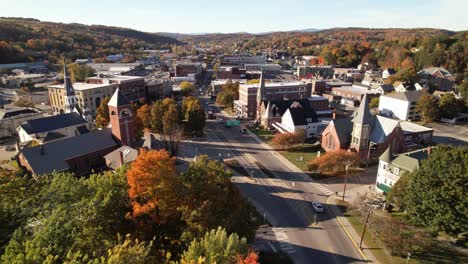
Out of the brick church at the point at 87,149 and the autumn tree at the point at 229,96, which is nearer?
the brick church at the point at 87,149

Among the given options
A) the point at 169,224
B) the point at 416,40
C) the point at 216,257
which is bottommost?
the point at 169,224

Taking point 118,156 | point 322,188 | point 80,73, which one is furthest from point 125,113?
point 80,73

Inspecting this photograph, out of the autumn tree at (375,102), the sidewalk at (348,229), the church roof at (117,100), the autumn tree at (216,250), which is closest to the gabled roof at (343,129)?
the sidewalk at (348,229)

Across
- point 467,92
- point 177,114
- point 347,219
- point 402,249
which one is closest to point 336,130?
point 347,219

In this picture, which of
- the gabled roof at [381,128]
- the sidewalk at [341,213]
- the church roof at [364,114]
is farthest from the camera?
the gabled roof at [381,128]

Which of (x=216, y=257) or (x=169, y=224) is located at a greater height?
(x=216, y=257)

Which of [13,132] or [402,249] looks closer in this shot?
[402,249]

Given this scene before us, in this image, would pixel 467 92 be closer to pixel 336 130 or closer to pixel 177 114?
pixel 336 130

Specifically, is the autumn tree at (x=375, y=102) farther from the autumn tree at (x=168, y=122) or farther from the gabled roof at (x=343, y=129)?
the autumn tree at (x=168, y=122)
